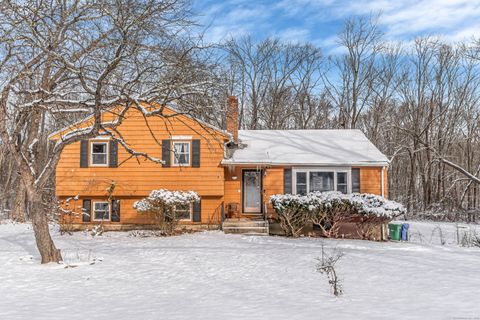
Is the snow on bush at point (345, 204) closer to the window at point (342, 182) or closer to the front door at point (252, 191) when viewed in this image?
the window at point (342, 182)

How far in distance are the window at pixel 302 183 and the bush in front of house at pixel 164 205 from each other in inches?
176

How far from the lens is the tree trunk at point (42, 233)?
30.6ft

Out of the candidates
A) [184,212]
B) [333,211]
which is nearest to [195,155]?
[184,212]

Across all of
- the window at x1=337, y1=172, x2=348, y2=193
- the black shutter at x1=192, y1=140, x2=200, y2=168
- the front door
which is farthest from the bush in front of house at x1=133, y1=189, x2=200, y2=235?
the window at x1=337, y1=172, x2=348, y2=193

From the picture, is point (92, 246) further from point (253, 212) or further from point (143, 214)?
point (253, 212)

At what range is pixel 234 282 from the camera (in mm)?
8102

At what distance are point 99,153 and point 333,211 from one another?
9.60 metres

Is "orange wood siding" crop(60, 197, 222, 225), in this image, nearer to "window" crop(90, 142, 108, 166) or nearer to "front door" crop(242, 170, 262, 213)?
"front door" crop(242, 170, 262, 213)

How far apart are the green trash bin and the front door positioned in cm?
516

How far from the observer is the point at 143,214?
1620 cm

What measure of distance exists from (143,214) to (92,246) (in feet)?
12.4

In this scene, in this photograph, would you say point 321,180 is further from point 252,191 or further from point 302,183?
point 252,191

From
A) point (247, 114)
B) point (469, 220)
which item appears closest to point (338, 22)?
point (247, 114)

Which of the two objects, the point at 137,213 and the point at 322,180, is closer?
the point at 137,213
